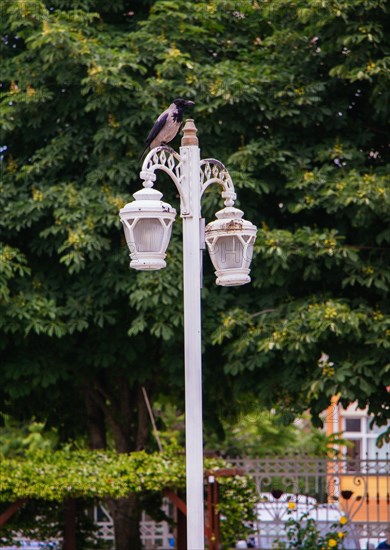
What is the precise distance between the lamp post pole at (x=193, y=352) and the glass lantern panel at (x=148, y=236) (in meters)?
0.23

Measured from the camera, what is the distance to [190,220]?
19.7 ft

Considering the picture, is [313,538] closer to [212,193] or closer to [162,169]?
[212,193]

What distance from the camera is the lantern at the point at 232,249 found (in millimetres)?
6172

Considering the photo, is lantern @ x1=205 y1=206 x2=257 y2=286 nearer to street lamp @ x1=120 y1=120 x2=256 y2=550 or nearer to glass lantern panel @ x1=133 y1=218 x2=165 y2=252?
street lamp @ x1=120 y1=120 x2=256 y2=550

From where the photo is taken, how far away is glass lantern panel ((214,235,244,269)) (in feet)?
20.3

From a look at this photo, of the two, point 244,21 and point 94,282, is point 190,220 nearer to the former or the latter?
point 94,282

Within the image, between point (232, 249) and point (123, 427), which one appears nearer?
point (232, 249)

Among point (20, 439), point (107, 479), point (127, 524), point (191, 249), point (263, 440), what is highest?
point (263, 440)

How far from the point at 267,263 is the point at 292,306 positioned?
2.07 feet

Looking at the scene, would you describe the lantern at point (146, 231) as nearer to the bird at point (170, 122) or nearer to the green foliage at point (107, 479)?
the bird at point (170, 122)

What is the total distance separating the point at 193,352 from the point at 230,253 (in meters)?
0.74

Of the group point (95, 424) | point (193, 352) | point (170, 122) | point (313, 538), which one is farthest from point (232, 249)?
Result: point (95, 424)

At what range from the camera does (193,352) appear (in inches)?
230

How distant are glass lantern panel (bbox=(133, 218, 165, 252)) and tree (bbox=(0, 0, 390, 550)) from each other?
4921 millimetres
